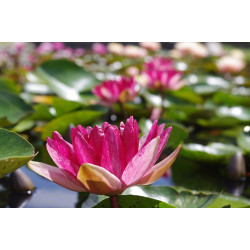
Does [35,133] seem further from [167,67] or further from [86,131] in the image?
[86,131]

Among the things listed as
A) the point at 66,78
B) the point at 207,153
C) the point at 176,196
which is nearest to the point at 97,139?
the point at 176,196

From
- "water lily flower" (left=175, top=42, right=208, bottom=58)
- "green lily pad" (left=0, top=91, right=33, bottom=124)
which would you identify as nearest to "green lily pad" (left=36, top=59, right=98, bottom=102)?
"green lily pad" (left=0, top=91, right=33, bottom=124)

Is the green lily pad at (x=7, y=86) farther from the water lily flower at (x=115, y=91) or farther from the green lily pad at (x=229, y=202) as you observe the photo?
the green lily pad at (x=229, y=202)

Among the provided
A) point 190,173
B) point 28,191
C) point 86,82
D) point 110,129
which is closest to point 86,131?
point 110,129

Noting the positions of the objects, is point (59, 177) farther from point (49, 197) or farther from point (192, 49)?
point (192, 49)

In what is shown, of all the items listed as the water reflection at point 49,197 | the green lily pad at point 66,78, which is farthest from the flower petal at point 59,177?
the green lily pad at point 66,78
